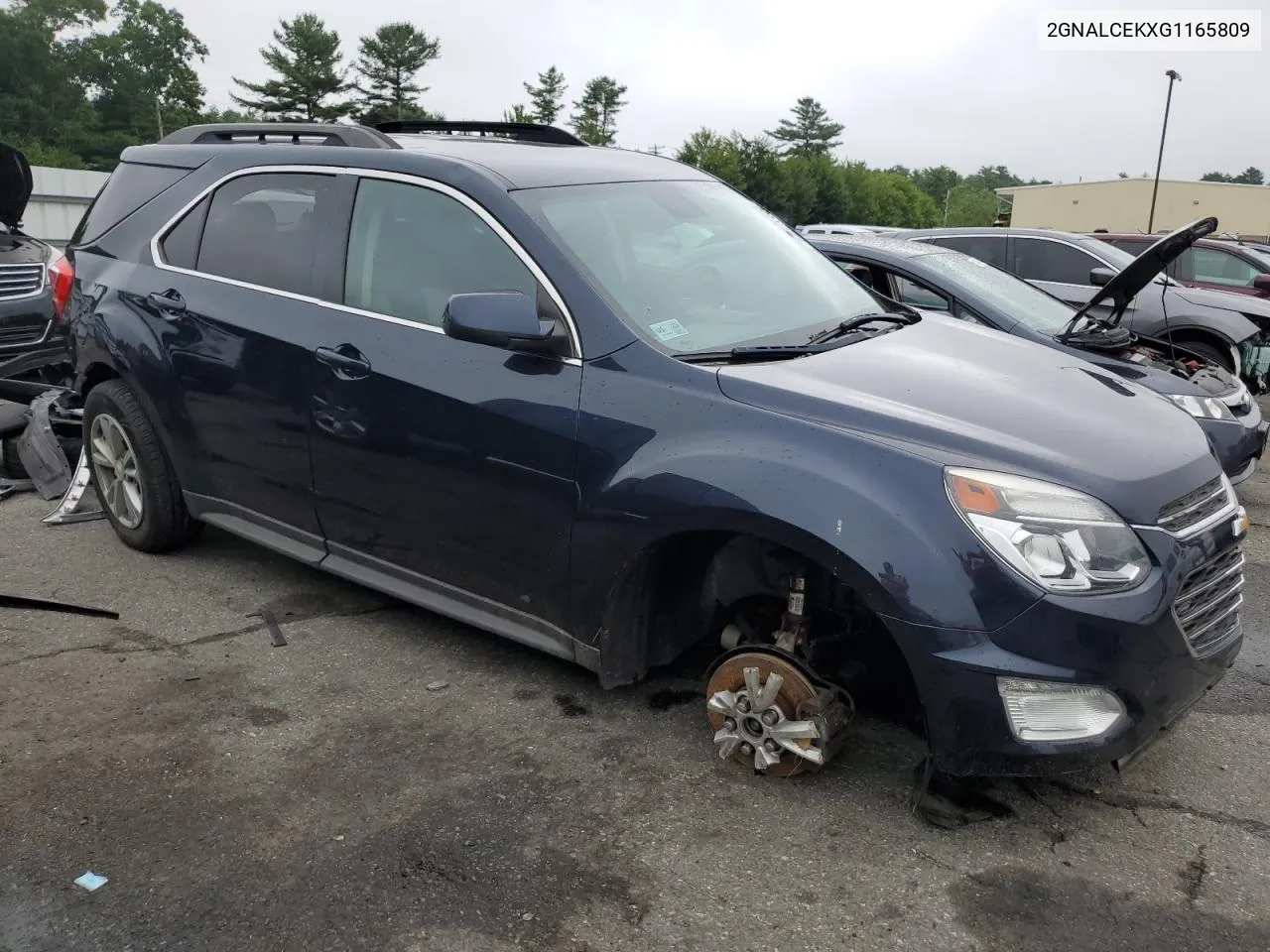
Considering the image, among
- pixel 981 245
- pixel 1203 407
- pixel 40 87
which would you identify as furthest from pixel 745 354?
pixel 40 87

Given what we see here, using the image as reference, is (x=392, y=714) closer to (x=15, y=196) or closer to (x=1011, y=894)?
(x=1011, y=894)

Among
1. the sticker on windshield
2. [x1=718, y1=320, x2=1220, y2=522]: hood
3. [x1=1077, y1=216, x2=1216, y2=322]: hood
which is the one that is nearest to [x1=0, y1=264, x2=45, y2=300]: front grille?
the sticker on windshield

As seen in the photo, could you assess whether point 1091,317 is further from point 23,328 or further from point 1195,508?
point 23,328

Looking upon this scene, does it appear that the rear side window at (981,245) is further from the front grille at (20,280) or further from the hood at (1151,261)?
the front grille at (20,280)

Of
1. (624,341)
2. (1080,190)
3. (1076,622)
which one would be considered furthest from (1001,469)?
(1080,190)

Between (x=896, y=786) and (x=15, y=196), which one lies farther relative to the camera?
(x=15, y=196)

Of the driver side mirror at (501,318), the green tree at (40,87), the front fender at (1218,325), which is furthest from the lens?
the green tree at (40,87)

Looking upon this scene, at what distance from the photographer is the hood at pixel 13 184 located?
7594mm

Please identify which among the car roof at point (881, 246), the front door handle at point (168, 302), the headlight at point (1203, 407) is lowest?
the headlight at point (1203, 407)

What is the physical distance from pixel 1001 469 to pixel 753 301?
1276 mm

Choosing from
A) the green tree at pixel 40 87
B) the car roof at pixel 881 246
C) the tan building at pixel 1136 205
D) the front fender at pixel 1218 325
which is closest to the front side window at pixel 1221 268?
the front fender at pixel 1218 325

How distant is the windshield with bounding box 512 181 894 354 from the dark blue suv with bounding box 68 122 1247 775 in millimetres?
15

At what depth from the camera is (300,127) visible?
14.7 ft

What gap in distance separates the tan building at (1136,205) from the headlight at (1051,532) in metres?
57.5
